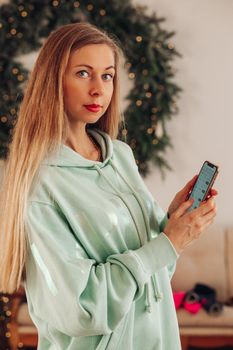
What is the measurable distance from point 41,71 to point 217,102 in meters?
2.74

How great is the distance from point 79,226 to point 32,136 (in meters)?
0.19

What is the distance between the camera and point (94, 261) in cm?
112

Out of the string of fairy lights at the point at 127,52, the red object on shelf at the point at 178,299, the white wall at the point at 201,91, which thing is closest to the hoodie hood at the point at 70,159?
the red object on shelf at the point at 178,299

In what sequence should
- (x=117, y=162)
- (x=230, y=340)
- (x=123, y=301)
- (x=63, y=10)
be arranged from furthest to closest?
(x=63, y=10) < (x=230, y=340) < (x=117, y=162) < (x=123, y=301)

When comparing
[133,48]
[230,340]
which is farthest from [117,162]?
Answer: [133,48]

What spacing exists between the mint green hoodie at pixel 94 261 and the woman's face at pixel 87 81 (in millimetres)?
83

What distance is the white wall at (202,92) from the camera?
148 inches

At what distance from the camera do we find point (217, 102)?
12.4 ft

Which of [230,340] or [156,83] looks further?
[156,83]

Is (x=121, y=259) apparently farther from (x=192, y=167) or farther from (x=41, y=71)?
(x=192, y=167)

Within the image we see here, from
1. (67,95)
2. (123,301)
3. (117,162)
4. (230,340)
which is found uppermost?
(67,95)

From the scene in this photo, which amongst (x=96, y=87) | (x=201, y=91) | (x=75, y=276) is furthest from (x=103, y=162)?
(x=201, y=91)

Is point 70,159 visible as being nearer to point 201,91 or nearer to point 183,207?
point 183,207

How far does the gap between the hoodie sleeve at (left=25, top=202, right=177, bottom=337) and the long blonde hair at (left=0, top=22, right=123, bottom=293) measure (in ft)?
0.09
